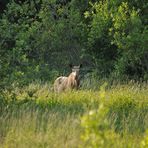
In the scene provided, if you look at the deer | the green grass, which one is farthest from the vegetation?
the deer

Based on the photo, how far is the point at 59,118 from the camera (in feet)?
34.1

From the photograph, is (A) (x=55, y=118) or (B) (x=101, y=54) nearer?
(A) (x=55, y=118)

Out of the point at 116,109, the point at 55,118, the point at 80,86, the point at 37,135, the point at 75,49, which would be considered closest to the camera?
the point at 37,135

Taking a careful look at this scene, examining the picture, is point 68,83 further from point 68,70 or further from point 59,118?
point 59,118

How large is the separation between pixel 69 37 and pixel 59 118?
45.5 feet

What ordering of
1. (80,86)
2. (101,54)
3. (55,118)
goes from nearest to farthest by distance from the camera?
(55,118)
(80,86)
(101,54)

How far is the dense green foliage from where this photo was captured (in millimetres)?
20266

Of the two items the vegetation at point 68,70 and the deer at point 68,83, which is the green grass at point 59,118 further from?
the deer at point 68,83

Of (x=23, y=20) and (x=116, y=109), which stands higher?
(x=23, y=20)

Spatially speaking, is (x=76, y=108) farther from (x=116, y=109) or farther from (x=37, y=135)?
(x=37, y=135)

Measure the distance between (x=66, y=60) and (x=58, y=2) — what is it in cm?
277

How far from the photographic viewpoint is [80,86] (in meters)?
18.5

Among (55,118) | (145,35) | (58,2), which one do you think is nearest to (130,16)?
(145,35)

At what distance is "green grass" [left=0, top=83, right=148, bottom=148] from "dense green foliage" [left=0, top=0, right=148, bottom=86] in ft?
19.9
